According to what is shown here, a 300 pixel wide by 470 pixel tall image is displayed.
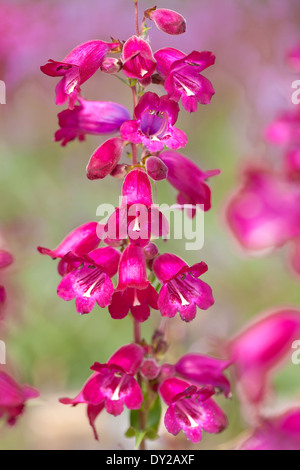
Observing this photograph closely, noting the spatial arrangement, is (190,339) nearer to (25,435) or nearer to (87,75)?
(25,435)

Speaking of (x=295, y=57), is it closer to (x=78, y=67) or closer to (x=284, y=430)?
(x=78, y=67)

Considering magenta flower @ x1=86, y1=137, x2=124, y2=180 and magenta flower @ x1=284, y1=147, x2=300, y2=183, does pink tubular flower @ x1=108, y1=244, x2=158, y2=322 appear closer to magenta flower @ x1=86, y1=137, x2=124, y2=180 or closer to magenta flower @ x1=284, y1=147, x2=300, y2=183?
magenta flower @ x1=86, y1=137, x2=124, y2=180

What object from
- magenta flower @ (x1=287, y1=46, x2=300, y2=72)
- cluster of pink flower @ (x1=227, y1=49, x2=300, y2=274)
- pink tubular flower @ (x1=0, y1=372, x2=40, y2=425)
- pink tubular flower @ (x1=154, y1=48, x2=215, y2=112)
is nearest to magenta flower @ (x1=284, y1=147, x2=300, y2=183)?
cluster of pink flower @ (x1=227, y1=49, x2=300, y2=274)

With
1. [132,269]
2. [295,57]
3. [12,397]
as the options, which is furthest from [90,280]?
[295,57]

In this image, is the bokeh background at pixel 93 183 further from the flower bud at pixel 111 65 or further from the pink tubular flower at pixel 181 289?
the flower bud at pixel 111 65

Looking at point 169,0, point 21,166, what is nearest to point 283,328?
point 21,166

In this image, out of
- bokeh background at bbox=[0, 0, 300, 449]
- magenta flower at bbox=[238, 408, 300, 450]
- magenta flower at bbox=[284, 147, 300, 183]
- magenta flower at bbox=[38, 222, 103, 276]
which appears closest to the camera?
magenta flower at bbox=[238, 408, 300, 450]
